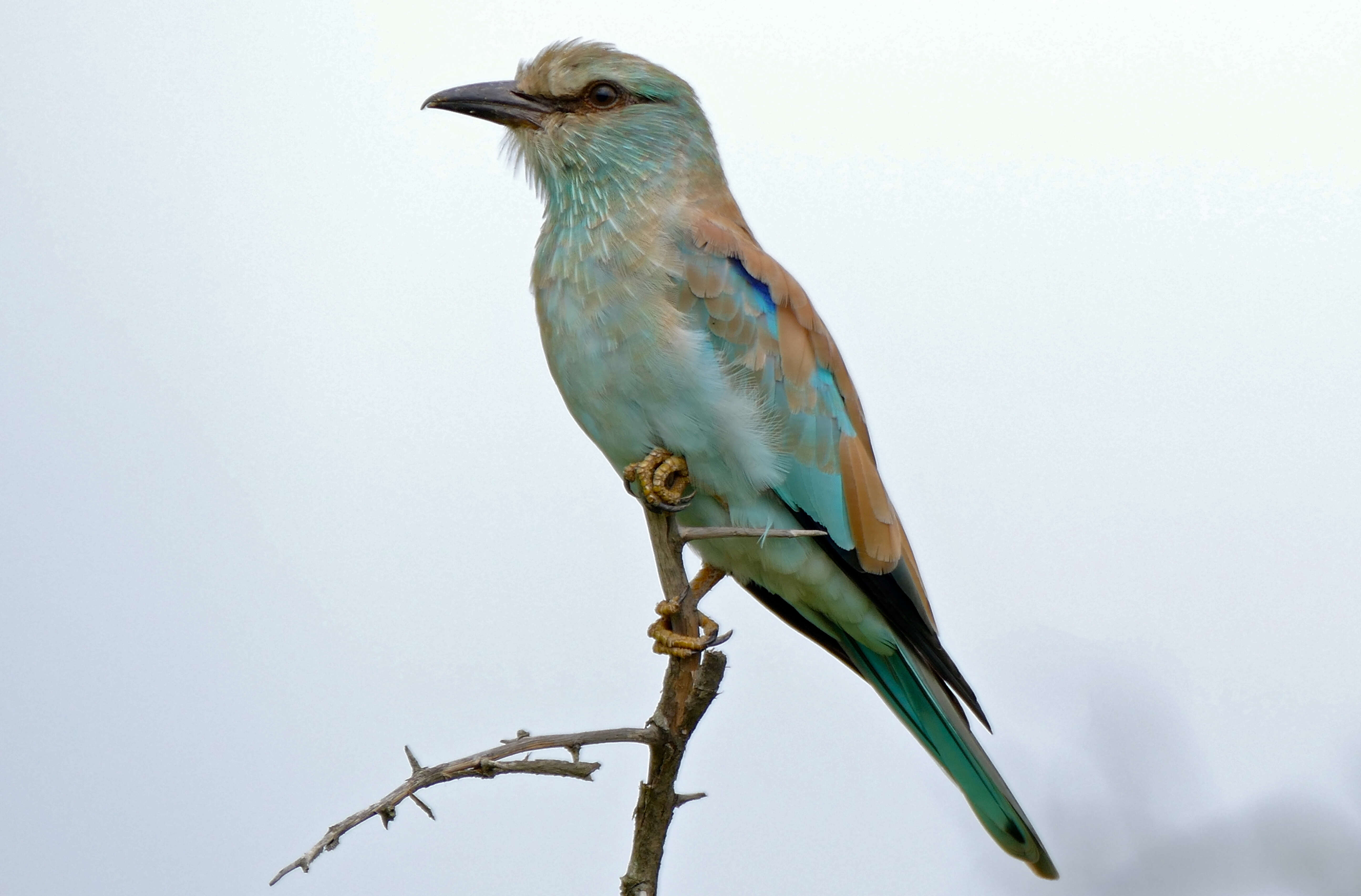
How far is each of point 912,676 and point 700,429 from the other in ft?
2.51

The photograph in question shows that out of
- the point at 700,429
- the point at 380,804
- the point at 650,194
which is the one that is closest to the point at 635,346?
the point at 700,429

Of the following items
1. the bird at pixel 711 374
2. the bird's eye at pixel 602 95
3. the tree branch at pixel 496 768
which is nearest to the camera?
the tree branch at pixel 496 768

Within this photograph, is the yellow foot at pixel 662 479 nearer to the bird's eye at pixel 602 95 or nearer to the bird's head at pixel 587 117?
the bird's head at pixel 587 117

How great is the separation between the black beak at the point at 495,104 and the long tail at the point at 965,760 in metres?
1.37

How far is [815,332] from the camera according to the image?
258cm

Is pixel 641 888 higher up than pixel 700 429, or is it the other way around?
pixel 700 429

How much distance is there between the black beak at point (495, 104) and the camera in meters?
2.65

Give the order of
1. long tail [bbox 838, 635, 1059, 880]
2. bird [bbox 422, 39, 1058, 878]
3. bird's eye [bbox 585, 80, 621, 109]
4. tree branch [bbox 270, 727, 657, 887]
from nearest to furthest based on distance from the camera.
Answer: tree branch [bbox 270, 727, 657, 887]
bird [bbox 422, 39, 1058, 878]
long tail [bbox 838, 635, 1059, 880]
bird's eye [bbox 585, 80, 621, 109]

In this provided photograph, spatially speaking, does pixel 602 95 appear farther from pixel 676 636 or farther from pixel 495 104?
pixel 676 636

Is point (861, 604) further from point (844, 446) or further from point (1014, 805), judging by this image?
point (1014, 805)

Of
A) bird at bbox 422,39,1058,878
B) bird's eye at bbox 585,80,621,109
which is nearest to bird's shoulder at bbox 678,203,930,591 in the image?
bird at bbox 422,39,1058,878

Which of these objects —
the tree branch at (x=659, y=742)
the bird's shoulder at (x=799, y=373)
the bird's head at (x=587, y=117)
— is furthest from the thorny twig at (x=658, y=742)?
the bird's head at (x=587, y=117)

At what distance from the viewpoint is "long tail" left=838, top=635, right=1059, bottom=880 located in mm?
2549

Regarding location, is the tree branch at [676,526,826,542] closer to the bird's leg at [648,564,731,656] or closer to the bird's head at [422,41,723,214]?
the bird's leg at [648,564,731,656]
